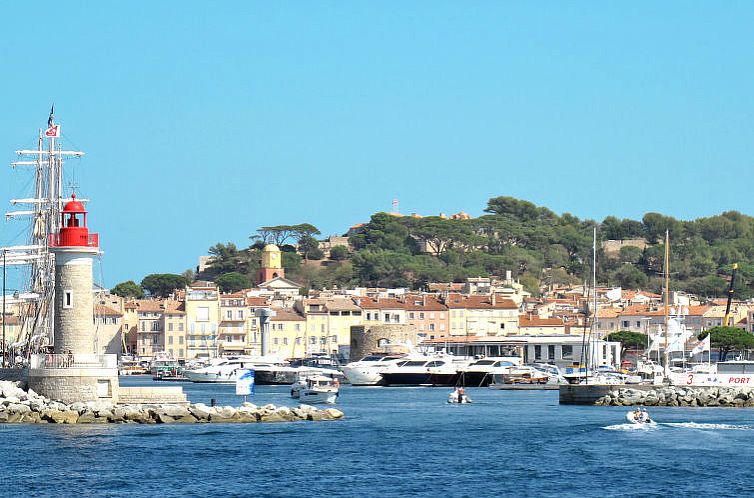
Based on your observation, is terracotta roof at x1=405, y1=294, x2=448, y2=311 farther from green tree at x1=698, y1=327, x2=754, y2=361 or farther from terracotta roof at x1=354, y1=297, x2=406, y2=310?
green tree at x1=698, y1=327, x2=754, y2=361

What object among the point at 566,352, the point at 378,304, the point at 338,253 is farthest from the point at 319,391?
the point at 338,253

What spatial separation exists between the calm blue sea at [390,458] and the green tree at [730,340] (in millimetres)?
54686

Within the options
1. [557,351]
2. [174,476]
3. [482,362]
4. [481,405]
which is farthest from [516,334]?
[174,476]

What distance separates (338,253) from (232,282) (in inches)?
1172

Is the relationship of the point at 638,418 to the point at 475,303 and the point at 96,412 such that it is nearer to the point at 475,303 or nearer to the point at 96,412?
the point at 96,412

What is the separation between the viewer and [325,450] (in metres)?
42.1

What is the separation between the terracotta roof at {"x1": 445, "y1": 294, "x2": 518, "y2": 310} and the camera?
133 m

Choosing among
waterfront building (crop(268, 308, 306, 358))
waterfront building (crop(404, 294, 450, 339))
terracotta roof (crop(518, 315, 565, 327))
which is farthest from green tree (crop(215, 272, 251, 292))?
terracotta roof (crop(518, 315, 565, 327))

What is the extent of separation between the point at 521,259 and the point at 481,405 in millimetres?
123853

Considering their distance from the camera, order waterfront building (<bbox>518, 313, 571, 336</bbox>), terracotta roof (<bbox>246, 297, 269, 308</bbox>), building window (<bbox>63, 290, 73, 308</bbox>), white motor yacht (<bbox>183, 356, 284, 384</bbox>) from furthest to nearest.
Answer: terracotta roof (<bbox>246, 297, 269, 308</bbox>) < waterfront building (<bbox>518, 313, 571, 336</bbox>) < white motor yacht (<bbox>183, 356, 284, 384</bbox>) < building window (<bbox>63, 290, 73, 308</bbox>)

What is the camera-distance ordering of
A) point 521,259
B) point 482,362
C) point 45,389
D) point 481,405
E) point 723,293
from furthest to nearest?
point 521,259, point 723,293, point 482,362, point 481,405, point 45,389

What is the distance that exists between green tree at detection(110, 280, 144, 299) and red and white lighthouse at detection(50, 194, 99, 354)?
115264 mm

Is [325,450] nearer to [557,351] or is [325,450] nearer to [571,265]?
[557,351]

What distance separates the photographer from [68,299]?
4516 centimetres
